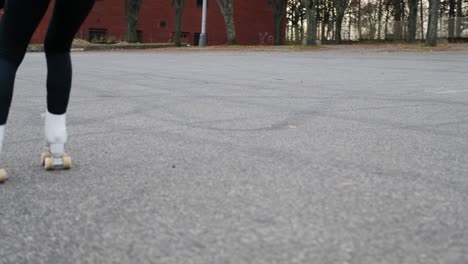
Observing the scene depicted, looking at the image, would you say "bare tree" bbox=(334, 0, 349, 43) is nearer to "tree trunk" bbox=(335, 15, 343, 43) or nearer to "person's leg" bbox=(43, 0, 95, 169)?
"tree trunk" bbox=(335, 15, 343, 43)

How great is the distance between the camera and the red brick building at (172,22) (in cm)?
4525

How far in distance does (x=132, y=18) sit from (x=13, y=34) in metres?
39.1

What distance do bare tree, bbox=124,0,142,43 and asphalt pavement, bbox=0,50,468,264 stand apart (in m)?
34.8

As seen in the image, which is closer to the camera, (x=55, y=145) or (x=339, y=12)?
(x=55, y=145)

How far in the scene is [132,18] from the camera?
40688 millimetres

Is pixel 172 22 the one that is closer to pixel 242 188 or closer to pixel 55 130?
pixel 55 130

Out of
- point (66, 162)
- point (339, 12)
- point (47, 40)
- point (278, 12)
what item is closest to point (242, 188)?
point (66, 162)

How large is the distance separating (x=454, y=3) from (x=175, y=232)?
5575cm

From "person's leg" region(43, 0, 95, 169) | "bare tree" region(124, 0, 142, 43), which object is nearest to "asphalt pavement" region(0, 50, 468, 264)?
"person's leg" region(43, 0, 95, 169)

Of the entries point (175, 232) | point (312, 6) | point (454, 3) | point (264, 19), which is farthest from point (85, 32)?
point (175, 232)

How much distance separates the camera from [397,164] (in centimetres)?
322

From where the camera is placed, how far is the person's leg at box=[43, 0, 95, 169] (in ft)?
9.73

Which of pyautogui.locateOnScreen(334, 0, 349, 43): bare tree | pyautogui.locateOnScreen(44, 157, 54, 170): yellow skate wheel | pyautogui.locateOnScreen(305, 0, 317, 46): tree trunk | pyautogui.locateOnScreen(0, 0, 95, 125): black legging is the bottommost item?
pyautogui.locateOnScreen(44, 157, 54, 170): yellow skate wheel

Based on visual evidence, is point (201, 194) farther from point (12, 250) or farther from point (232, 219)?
point (12, 250)
